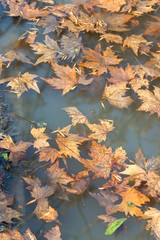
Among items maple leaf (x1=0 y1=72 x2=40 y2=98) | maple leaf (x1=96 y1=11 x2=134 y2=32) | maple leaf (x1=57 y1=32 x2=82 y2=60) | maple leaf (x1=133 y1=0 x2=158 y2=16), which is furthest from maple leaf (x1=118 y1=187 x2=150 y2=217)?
maple leaf (x1=133 y1=0 x2=158 y2=16)

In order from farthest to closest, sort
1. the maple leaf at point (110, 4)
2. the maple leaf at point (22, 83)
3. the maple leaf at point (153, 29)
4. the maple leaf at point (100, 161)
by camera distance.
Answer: the maple leaf at point (110, 4) < the maple leaf at point (153, 29) < the maple leaf at point (22, 83) < the maple leaf at point (100, 161)

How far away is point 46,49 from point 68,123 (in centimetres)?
80

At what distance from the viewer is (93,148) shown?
1714 millimetres

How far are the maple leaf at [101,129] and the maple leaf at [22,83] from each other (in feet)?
1.80

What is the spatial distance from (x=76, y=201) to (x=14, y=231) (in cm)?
38

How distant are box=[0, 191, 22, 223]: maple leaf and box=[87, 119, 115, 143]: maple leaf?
68cm

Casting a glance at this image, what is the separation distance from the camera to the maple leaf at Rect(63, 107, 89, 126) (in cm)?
184

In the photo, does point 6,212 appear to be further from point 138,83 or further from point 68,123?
point 138,83

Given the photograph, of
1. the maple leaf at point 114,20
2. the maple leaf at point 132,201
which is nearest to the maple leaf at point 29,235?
the maple leaf at point 132,201

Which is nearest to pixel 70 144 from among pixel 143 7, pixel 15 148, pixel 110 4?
pixel 15 148

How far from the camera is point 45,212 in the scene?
57.9 inches

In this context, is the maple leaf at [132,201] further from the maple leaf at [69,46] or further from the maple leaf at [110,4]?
the maple leaf at [110,4]

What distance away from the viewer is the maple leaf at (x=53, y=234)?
1396 millimetres

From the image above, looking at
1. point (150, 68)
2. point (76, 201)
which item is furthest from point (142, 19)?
point (76, 201)
